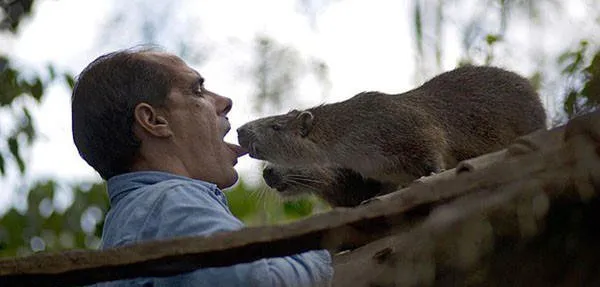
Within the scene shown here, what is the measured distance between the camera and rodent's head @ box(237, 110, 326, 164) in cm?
558

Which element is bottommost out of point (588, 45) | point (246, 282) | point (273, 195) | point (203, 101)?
point (273, 195)

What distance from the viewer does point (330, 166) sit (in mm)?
5578

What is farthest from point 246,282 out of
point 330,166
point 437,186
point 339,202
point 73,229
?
point 73,229

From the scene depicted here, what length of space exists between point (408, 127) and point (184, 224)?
3159mm

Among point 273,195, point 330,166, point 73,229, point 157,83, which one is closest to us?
point 157,83

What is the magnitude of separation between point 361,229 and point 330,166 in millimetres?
3754

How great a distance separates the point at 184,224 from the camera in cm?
259

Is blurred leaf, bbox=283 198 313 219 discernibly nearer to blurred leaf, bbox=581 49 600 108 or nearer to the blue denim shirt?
the blue denim shirt

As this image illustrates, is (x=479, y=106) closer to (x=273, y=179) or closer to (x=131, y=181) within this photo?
(x=273, y=179)

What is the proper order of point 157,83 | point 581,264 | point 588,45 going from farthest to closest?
1. point 157,83
2. point 588,45
3. point 581,264

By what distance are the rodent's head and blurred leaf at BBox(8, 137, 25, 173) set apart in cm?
107

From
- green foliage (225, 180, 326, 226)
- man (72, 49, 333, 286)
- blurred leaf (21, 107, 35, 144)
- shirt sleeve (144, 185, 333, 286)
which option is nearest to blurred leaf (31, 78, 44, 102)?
blurred leaf (21, 107, 35, 144)

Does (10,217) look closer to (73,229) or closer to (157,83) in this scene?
(73,229)

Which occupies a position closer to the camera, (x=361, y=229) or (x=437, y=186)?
(x=437, y=186)
